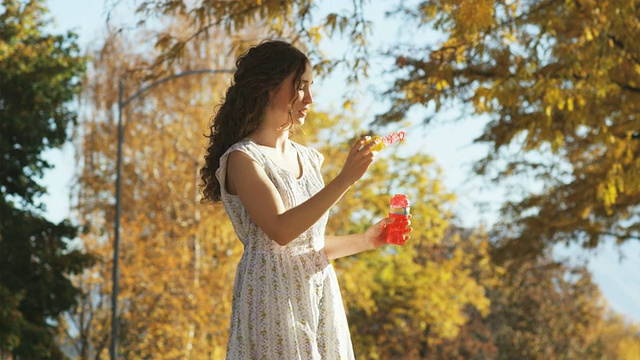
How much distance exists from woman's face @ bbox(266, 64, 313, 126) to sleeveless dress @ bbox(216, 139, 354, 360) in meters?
0.14

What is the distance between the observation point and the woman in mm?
3578

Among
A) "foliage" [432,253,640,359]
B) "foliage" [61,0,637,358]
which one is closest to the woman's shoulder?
"foliage" [61,0,637,358]

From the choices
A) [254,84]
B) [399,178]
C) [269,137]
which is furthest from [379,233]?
[399,178]

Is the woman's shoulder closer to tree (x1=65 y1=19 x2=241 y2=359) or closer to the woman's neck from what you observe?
the woman's neck

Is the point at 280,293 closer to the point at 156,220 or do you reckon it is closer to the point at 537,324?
the point at 156,220

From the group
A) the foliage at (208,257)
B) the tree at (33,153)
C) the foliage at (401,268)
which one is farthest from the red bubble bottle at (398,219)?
the foliage at (401,268)

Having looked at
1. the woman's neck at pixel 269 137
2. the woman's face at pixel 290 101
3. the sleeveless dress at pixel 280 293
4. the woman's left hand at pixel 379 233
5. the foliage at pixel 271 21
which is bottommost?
the sleeveless dress at pixel 280 293

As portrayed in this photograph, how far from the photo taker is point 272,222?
11.4ft

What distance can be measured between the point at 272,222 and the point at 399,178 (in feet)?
92.8

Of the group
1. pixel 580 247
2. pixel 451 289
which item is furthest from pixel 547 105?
pixel 451 289

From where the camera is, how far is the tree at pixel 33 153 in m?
21.8

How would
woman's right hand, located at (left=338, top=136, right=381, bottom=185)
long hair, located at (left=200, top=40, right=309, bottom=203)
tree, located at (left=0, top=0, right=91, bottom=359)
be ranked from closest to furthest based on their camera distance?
woman's right hand, located at (left=338, top=136, right=381, bottom=185) → long hair, located at (left=200, top=40, right=309, bottom=203) → tree, located at (left=0, top=0, right=91, bottom=359)

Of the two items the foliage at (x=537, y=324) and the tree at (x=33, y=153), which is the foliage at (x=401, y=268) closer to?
the foliage at (x=537, y=324)

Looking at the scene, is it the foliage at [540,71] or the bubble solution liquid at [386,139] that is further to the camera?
the foliage at [540,71]
